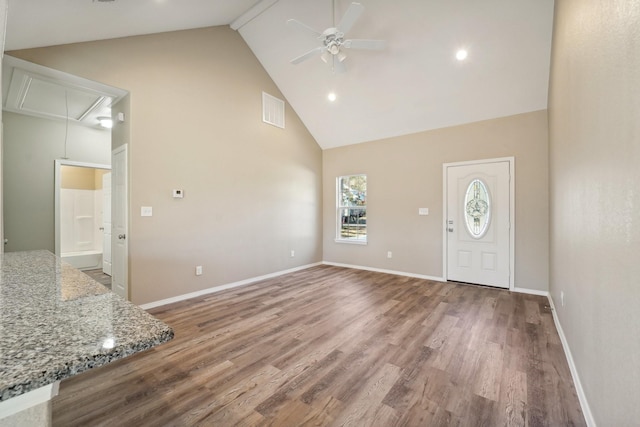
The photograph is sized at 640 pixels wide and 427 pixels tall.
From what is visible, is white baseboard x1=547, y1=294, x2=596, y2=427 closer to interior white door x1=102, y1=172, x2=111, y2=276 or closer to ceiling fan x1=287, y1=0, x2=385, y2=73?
ceiling fan x1=287, y1=0, x2=385, y2=73

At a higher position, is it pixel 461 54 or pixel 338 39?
pixel 461 54

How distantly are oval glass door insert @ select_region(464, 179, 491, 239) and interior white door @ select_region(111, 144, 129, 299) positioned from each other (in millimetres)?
4958

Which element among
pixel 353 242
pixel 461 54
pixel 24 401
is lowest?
pixel 353 242

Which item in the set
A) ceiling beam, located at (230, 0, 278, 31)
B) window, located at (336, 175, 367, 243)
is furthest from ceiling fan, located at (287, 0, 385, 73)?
window, located at (336, 175, 367, 243)

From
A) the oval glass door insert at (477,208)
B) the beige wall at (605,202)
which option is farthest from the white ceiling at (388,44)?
the beige wall at (605,202)

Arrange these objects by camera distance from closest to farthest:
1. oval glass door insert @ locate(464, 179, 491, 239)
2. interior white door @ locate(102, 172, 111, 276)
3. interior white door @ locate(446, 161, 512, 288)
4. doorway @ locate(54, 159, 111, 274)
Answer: interior white door @ locate(446, 161, 512, 288) < oval glass door insert @ locate(464, 179, 491, 239) < interior white door @ locate(102, 172, 111, 276) < doorway @ locate(54, 159, 111, 274)

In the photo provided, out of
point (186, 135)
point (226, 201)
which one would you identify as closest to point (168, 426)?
point (226, 201)

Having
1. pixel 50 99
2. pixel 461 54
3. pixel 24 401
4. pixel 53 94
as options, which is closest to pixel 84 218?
pixel 50 99

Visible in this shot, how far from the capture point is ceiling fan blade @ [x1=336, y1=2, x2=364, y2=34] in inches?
101

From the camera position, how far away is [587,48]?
163cm

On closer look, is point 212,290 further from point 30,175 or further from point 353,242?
point 30,175

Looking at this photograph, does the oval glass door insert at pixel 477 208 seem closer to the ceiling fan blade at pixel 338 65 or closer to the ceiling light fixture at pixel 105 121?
the ceiling fan blade at pixel 338 65

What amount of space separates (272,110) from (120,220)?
3.05 metres

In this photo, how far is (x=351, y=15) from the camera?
2.71 metres
